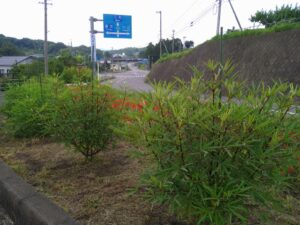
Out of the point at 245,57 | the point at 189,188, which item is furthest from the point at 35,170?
the point at 245,57

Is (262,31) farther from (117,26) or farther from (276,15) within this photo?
(117,26)

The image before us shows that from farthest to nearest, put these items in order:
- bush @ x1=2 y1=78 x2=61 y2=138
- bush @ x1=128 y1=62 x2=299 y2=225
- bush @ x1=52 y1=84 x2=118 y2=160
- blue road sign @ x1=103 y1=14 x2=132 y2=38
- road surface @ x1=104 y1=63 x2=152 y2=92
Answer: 1. blue road sign @ x1=103 y1=14 x2=132 y2=38
2. bush @ x1=2 y1=78 x2=61 y2=138
3. bush @ x1=52 y1=84 x2=118 y2=160
4. road surface @ x1=104 y1=63 x2=152 y2=92
5. bush @ x1=128 y1=62 x2=299 y2=225

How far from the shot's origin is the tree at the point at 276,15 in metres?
20.9

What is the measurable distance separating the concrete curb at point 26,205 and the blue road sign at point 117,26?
49.8ft

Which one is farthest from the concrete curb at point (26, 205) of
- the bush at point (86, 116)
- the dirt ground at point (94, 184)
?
the bush at point (86, 116)

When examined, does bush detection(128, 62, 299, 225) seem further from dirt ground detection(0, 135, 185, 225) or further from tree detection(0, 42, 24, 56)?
tree detection(0, 42, 24, 56)

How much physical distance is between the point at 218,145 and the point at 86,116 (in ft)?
6.80

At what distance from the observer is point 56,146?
15.5 feet

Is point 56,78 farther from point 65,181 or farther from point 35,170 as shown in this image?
point 65,181

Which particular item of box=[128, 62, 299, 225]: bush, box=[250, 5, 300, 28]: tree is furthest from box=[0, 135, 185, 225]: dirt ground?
box=[250, 5, 300, 28]: tree

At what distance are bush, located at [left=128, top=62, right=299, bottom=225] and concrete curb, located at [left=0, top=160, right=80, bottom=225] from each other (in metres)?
0.87

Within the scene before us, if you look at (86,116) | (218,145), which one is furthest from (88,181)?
(218,145)

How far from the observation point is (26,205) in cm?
260

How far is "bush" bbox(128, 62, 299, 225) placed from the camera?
67.6 inches
